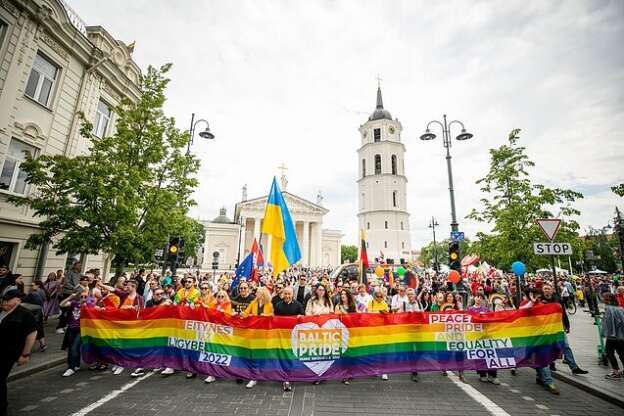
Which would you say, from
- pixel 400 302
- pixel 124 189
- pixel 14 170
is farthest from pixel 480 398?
pixel 14 170

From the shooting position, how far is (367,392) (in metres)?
5.22

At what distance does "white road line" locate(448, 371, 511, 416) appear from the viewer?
4.48 m

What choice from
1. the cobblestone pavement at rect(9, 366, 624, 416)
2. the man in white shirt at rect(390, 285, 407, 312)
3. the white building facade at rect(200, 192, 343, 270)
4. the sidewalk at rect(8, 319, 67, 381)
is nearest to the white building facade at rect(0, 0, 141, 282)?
the sidewalk at rect(8, 319, 67, 381)

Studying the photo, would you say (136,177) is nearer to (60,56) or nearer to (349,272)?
(60,56)

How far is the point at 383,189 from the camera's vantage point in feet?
186

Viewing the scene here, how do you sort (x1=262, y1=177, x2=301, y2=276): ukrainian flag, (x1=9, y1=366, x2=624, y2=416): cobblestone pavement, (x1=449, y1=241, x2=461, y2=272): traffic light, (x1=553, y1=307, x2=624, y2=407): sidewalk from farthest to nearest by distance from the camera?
1. (x1=449, y1=241, x2=461, y2=272): traffic light
2. (x1=262, y1=177, x2=301, y2=276): ukrainian flag
3. (x1=553, y1=307, x2=624, y2=407): sidewalk
4. (x1=9, y1=366, x2=624, y2=416): cobblestone pavement

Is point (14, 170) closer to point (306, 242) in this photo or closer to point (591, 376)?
point (591, 376)

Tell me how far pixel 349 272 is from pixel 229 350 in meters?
19.0

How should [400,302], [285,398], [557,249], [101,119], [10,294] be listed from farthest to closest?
[101,119] → [400,302] → [557,249] → [285,398] → [10,294]

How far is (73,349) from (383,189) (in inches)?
2160

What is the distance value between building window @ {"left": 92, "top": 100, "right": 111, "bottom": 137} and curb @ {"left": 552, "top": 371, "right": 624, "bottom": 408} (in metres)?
20.7

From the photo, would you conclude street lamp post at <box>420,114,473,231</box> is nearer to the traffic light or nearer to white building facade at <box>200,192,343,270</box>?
the traffic light

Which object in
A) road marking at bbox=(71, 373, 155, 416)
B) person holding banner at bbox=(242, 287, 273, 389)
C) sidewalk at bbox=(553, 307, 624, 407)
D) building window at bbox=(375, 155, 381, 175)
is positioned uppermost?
building window at bbox=(375, 155, 381, 175)

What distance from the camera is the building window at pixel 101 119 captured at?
15.3 meters
